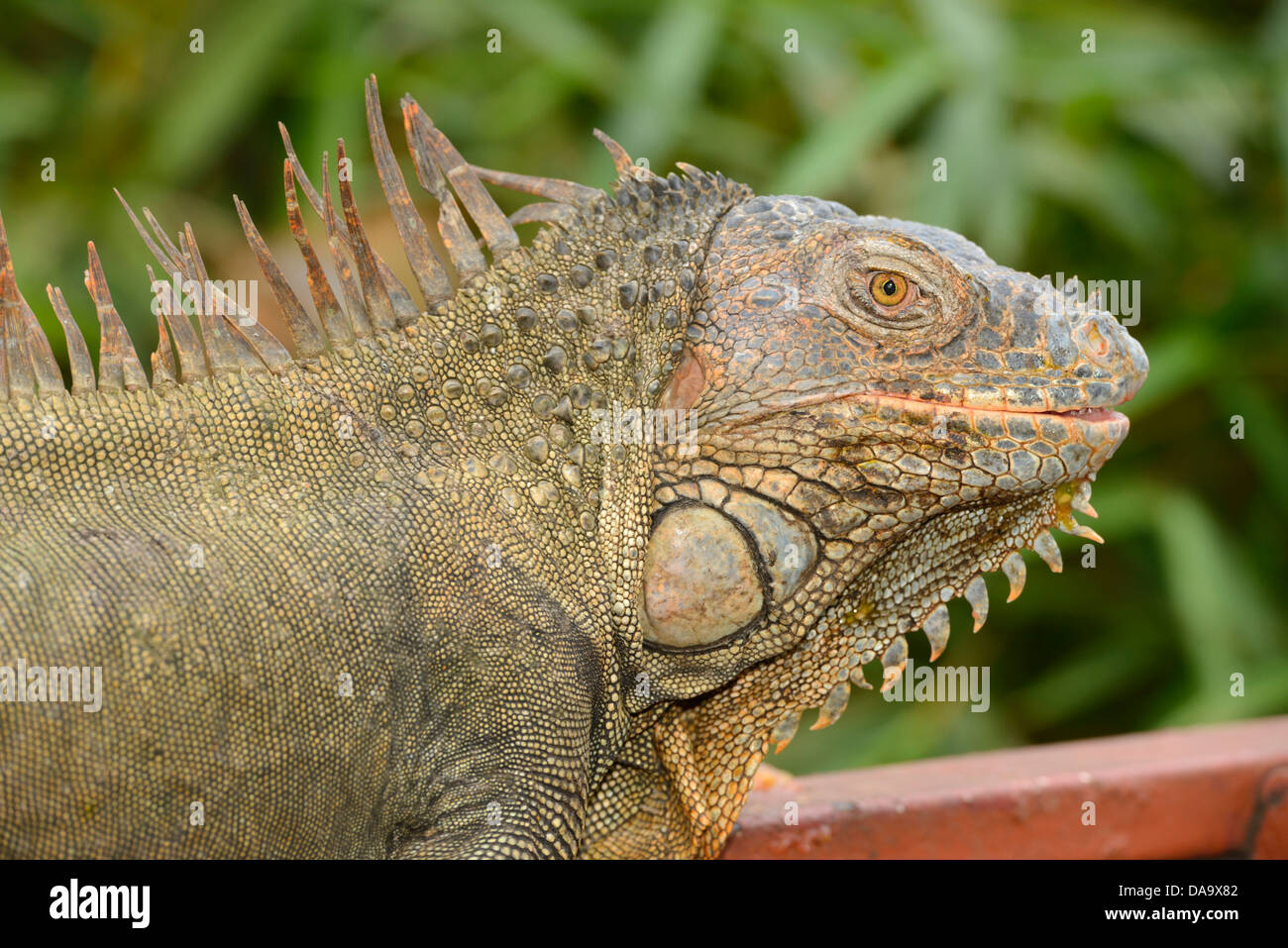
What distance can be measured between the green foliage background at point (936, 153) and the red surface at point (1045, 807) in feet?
7.07

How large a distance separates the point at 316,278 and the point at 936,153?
4.27 m

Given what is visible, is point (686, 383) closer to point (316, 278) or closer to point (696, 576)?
point (696, 576)

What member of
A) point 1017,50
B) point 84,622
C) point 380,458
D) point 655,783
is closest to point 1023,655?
point 1017,50

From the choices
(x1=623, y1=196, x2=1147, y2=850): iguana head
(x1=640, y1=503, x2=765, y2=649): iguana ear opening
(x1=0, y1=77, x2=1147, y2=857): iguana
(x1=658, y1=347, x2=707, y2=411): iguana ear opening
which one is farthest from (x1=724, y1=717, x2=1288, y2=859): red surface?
(x1=658, y1=347, x2=707, y2=411): iguana ear opening

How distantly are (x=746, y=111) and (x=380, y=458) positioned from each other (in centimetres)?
548

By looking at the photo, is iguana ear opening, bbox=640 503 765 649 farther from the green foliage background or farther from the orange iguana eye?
the green foliage background

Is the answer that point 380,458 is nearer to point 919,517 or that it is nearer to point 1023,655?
point 919,517

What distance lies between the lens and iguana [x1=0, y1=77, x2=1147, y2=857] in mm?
2248

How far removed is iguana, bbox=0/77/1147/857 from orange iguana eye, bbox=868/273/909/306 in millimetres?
11

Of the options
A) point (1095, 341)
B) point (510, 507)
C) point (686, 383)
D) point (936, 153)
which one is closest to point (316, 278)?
point (510, 507)

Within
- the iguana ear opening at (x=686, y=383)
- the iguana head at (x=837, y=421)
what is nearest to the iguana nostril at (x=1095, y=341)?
the iguana head at (x=837, y=421)

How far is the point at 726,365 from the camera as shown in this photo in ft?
8.82

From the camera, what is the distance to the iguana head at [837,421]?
2.62 metres

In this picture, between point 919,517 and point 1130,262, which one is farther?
point 1130,262
